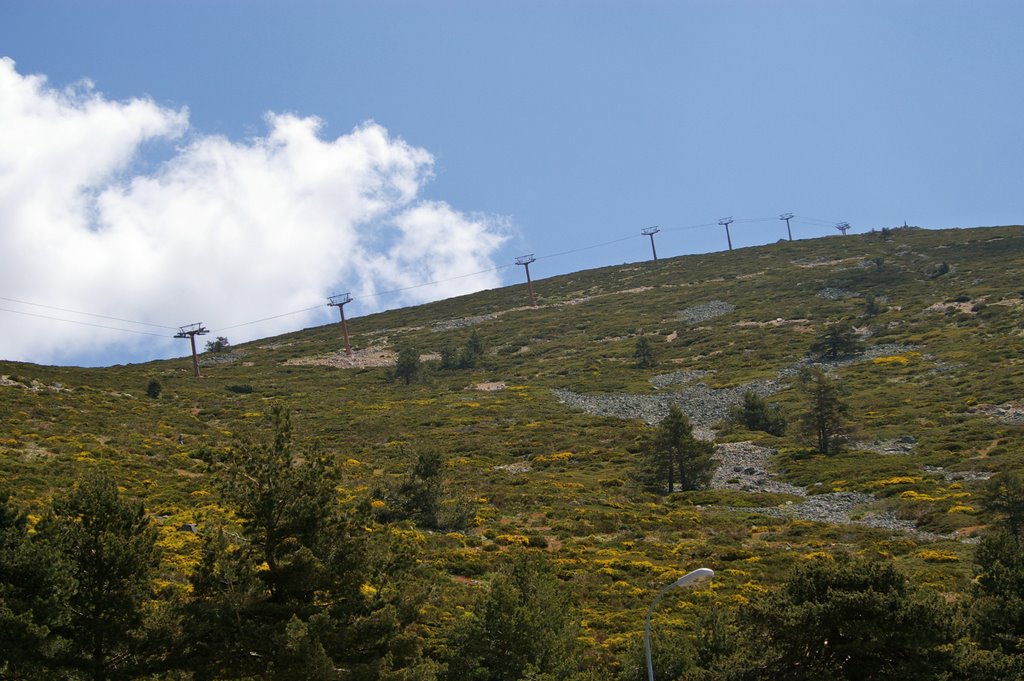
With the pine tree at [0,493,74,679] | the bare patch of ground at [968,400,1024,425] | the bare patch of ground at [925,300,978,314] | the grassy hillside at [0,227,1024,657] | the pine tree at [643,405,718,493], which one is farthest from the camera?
the bare patch of ground at [925,300,978,314]

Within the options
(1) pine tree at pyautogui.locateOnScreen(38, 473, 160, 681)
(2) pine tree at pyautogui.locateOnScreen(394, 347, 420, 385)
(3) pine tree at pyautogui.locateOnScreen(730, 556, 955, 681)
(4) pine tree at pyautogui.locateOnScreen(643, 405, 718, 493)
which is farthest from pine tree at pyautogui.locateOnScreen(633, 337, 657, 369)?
(1) pine tree at pyautogui.locateOnScreen(38, 473, 160, 681)

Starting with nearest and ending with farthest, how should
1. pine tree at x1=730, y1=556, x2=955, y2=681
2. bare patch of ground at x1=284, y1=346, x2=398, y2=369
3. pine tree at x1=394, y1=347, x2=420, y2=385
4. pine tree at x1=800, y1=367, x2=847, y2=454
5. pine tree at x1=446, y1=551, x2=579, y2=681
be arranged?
pine tree at x1=730, y1=556, x2=955, y2=681
pine tree at x1=446, y1=551, x2=579, y2=681
pine tree at x1=800, y1=367, x2=847, y2=454
pine tree at x1=394, y1=347, x2=420, y2=385
bare patch of ground at x1=284, y1=346, x2=398, y2=369

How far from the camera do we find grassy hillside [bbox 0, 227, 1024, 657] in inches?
1164

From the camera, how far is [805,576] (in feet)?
58.3

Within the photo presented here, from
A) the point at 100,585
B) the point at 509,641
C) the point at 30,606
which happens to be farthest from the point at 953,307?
the point at 30,606

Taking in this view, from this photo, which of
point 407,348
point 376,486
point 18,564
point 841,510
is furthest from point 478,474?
point 407,348

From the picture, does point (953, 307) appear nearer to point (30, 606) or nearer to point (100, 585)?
point (100, 585)

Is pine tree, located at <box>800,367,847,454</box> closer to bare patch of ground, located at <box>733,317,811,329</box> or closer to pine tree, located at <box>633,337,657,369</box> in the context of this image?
pine tree, located at <box>633,337,657,369</box>

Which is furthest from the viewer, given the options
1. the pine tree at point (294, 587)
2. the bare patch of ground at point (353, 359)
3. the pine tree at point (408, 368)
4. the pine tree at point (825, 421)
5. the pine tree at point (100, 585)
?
the bare patch of ground at point (353, 359)

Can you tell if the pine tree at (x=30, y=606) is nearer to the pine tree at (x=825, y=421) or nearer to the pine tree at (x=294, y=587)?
the pine tree at (x=294, y=587)

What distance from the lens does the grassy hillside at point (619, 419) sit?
29.6 m

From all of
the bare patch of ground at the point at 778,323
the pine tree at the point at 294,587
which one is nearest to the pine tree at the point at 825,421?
the pine tree at the point at 294,587

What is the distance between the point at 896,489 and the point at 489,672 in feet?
87.6

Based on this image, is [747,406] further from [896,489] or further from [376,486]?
[376,486]
